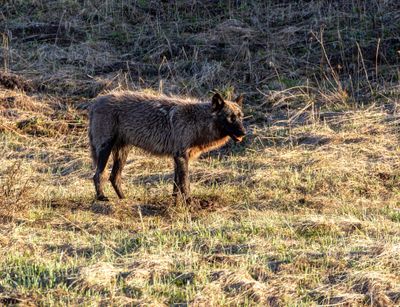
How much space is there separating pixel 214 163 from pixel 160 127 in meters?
2.23

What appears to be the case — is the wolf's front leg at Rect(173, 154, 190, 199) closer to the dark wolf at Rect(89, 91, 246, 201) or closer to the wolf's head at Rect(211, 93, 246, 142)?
the dark wolf at Rect(89, 91, 246, 201)

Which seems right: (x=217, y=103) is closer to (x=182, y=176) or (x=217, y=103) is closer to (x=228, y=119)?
(x=228, y=119)

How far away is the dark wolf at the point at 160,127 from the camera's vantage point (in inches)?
448

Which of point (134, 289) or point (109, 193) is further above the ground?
point (134, 289)

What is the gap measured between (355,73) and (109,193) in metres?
7.27

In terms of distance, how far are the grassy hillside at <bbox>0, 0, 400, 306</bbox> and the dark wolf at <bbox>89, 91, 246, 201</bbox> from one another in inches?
25.7

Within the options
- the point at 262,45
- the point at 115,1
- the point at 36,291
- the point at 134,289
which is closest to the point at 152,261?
the point at 134,289

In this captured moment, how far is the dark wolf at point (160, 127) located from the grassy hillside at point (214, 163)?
65cm

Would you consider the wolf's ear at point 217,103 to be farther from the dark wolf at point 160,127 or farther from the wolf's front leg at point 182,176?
the wolf's front leg at point 182,176

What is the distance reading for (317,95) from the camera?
16.4 m

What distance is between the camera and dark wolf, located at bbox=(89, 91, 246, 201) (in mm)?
11367

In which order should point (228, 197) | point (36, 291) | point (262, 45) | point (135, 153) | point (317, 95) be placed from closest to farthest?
point (36, 291)
point (228, 197)
point (135, 153)
point (317, 95)
point (262, 45)

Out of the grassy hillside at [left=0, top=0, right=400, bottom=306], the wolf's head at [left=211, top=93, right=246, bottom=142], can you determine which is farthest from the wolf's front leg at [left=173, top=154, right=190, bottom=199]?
the wolf's head at [left=211, top=93, right=246, bottom=142]

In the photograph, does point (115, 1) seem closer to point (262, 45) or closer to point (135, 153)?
point (262, 45)
